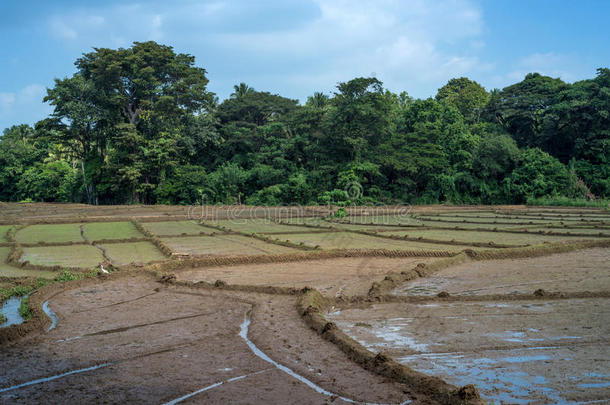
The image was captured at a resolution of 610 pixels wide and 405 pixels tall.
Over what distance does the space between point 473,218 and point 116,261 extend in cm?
1711

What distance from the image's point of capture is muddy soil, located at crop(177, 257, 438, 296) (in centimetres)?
895

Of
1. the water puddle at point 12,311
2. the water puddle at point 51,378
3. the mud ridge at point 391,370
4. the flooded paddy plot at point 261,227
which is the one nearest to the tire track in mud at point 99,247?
the water puddle at point 12,311

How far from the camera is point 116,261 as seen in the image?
1197cm

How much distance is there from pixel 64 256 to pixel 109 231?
22.1ft

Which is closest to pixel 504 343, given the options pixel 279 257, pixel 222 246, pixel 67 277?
pixel 279 257

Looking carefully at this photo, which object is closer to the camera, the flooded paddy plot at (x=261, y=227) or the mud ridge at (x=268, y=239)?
the mud ridge at (x=268, y=239)

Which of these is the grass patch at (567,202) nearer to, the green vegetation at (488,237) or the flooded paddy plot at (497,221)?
the flooded paddy plot at (497,221)

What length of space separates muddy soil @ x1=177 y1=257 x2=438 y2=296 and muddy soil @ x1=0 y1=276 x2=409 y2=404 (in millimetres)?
1566

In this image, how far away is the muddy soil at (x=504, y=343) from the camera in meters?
4.13

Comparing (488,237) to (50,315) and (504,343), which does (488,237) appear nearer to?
(504,343)

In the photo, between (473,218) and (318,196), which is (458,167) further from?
(473,218)

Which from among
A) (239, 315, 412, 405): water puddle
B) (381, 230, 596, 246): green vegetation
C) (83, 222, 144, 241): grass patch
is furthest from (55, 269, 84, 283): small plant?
(381, 230, 596, 246): green vegetation

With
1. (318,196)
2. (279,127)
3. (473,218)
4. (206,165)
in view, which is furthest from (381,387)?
(206,165)

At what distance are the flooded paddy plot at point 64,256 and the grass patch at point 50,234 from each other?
5.20 ft
